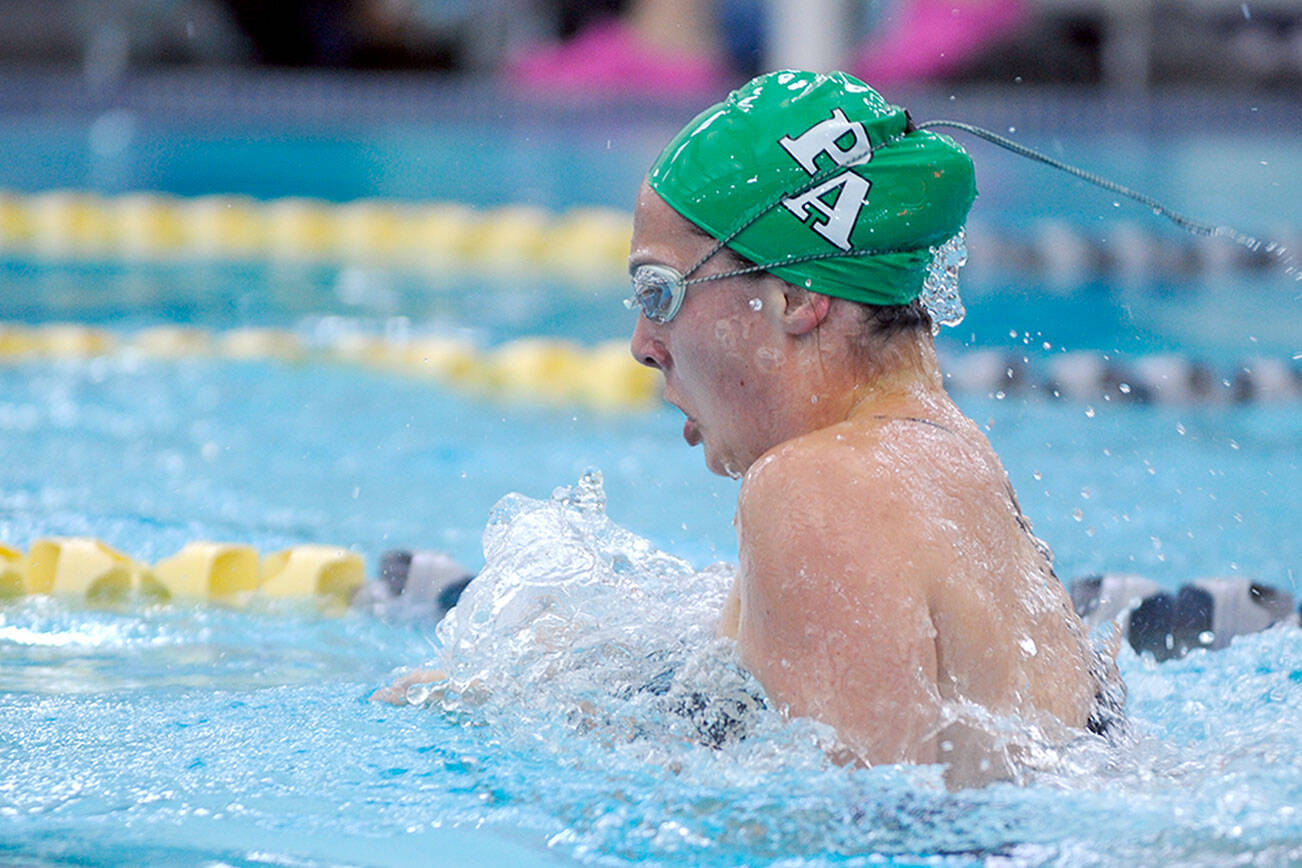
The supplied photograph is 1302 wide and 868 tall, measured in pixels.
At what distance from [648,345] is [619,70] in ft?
30.4

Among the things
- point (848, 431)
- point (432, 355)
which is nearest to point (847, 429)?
point (848, 431)

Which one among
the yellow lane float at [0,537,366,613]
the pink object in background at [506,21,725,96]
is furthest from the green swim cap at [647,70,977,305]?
the pink object in background at [506,21,725,96]

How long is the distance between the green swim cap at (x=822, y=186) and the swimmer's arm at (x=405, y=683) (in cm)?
78

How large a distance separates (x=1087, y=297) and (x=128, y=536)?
4.24 m

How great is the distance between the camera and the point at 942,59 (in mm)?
10477

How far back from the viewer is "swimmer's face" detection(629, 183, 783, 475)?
185 cm

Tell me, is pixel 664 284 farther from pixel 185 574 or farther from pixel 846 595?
pixel 185 574

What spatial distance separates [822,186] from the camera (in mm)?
1860

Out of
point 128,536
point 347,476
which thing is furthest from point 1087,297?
point 128,536

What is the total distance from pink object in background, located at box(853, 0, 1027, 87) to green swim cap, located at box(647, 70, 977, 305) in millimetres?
8664

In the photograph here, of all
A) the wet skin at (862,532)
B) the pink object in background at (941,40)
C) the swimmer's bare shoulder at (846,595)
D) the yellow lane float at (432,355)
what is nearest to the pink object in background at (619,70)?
the pink object in background at (941,40)

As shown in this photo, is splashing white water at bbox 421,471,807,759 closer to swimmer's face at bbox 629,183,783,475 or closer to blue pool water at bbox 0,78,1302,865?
blue pool water at bbox 0,78,1302,865

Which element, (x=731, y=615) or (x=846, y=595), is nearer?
(x=846, y=595)

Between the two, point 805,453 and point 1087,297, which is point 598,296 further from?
point 805,453
